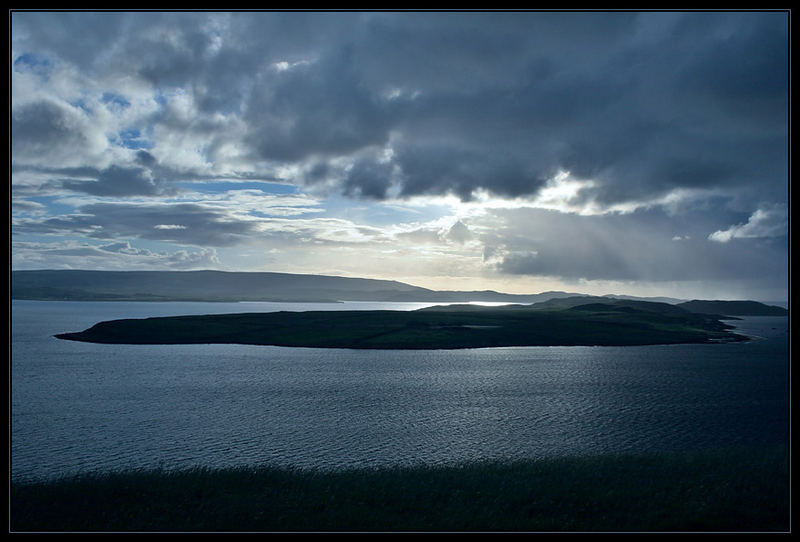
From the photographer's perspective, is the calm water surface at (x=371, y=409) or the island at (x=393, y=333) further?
the island at (x=393, y=333)

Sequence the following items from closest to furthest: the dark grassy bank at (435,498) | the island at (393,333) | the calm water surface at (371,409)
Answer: the dark grassy bank at (435,498), the calm water surface at (371,409), the island at (393,333)

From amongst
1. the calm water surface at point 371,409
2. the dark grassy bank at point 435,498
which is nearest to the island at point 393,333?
the calm water surface at point 371,409

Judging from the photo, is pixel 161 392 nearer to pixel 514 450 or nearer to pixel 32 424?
pixel 32 424

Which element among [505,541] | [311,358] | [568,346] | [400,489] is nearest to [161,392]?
[311,358]

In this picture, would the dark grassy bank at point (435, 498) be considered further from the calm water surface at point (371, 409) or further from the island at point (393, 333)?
the island at point (393, 333)

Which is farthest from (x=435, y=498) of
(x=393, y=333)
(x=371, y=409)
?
(x=393, y=333)

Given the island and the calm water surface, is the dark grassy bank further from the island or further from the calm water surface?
the island

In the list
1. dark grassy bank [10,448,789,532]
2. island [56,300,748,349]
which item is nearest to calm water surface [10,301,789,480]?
dark grassy bank [10,448,789,532]
